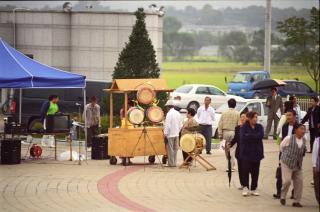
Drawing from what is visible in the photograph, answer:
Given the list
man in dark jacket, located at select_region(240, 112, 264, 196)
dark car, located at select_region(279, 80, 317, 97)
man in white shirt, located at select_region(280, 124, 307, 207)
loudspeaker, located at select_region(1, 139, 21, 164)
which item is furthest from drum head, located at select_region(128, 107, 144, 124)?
dark car, located at select_region(279, 80, 317, 97)

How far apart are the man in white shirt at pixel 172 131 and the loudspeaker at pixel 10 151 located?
4.05 m

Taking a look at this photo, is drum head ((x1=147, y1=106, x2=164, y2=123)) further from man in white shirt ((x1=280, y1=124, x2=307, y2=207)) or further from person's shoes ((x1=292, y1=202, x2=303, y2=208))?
person's shoes ((x1=292, y1=202, x2=303, y2=208))

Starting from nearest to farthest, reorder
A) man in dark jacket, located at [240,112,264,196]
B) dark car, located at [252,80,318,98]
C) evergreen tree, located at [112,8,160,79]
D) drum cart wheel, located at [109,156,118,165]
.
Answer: man in dark jacket, located at [240,112,264,196]
drum cart wheel, located at [109,156,118,165]
evergreen tree, located at [112,8,160,79]
dark car, located at [252,80,318,98]

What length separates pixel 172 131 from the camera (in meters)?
23.1

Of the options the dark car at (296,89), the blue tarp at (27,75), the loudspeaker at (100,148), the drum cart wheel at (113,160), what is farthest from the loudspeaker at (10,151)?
the dark car at (296,89)

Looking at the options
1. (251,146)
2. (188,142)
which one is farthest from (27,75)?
(251,146)

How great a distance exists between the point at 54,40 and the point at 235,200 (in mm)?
27840

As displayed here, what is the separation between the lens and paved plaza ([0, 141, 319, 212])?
1692 centimetres

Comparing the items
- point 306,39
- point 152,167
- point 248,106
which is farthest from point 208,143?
point 306,39

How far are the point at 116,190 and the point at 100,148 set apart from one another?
631cm

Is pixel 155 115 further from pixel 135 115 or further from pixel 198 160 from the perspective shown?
pixel 198 160

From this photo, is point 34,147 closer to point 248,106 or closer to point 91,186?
point 91,186

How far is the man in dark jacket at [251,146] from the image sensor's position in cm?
1827

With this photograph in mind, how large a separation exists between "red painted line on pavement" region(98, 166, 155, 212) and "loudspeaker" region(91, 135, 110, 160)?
2167 millimetres
